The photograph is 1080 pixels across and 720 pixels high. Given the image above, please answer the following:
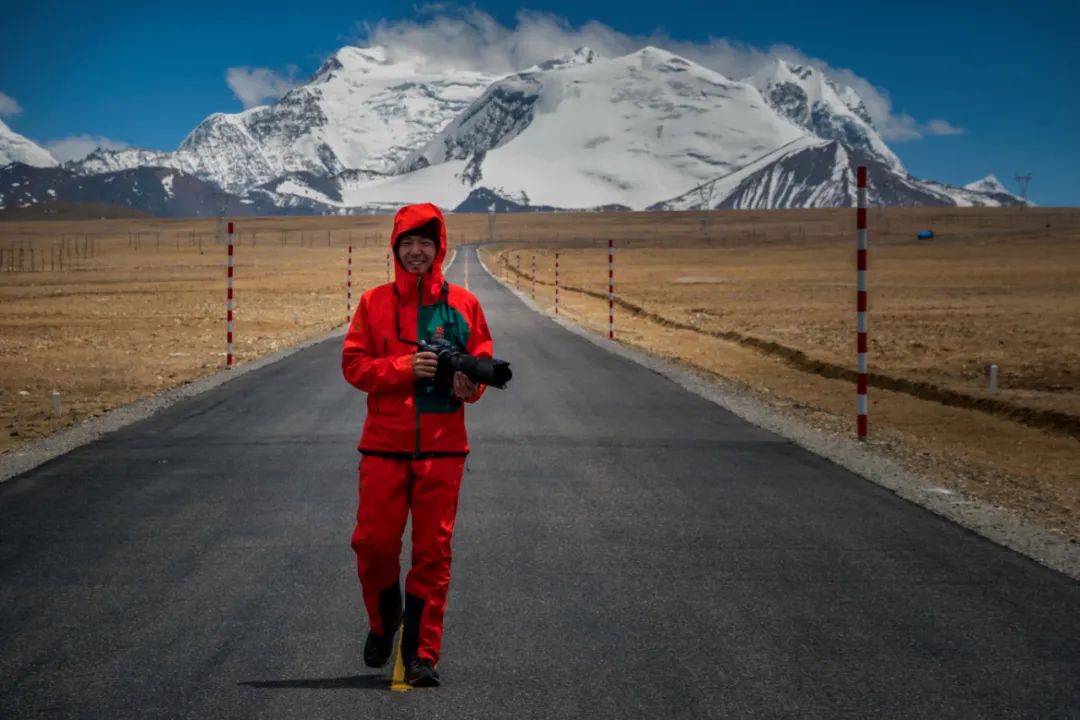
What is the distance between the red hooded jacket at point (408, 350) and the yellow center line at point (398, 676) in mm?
807

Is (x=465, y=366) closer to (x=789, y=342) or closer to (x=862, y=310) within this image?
(x=862, y=310)

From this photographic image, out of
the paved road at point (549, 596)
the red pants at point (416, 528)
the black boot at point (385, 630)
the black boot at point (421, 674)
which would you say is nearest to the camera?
the paved road at point (549, 596)

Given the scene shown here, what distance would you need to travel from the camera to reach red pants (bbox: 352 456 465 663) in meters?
4.93

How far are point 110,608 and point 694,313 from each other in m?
31.4

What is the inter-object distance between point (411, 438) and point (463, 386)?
13.1 inches

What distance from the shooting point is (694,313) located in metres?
36.3

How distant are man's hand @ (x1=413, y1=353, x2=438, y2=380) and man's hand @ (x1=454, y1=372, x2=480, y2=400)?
10cm

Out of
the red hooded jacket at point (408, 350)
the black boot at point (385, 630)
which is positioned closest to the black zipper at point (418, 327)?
the red hooded jacket at point (408, 350)

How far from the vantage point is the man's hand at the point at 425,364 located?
473 cm

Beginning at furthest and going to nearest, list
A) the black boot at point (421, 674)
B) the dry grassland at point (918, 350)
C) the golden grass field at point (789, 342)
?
the golden grass field at point (789, 342) → the dry grassland at point (918, 350) → the black boot at point (421, 674)

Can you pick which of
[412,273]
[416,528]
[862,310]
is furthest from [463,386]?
[862,310]

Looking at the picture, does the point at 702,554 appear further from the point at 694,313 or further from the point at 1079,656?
the point at 694,313

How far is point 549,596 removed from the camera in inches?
237

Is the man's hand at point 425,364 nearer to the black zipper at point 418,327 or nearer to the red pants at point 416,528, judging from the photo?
the black zipper at point 418,327
